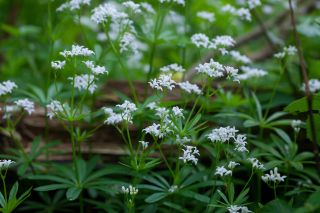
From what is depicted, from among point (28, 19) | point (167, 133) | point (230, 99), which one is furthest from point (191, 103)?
point (28, 19)

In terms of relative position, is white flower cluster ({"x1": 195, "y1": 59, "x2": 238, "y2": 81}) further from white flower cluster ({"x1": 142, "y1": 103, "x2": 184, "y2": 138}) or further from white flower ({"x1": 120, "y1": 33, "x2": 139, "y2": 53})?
white flower ({"x1": 120, "y1": 33, "x2": 139, "y2": 53})

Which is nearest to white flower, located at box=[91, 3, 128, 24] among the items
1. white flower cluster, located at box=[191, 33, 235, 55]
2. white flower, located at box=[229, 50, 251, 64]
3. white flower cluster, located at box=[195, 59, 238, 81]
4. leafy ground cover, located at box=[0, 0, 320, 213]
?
leafy ground cover, located at box=[0, 0, 320, 213]

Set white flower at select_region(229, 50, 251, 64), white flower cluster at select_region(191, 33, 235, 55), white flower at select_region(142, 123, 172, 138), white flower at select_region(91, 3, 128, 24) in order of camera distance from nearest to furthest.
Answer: white flower at select_region(142, 123, 172, 138) < white flower at select_region(91, 3, 128, 24) < white flower cluster at select_region(191, 33, 235, 55) < white flower at select_region(229, 50, 251, 64)

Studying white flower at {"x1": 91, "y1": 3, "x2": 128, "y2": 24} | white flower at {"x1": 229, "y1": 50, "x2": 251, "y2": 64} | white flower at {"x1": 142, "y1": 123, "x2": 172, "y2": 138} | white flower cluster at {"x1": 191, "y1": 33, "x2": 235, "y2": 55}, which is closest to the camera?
white flower at {"x1": 142, "y1": 123, "x2": 172, "y2": 138}

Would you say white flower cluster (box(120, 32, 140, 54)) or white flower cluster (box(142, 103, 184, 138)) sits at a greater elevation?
white flower cluster (box(120, 32, 140, 54))

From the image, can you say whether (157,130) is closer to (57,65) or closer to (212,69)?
(212,69)

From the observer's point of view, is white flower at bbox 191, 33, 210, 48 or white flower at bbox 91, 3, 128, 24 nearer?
white flower at bbox 91, 3, 128, 24

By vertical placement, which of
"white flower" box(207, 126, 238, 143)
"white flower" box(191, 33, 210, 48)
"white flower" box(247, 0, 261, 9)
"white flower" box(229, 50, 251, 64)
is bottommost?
"white flower" box(207, 126, 238, 143)

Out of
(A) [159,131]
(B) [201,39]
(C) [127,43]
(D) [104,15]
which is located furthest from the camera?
(B) [201,39]

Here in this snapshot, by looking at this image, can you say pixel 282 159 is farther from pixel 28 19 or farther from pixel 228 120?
pixel 28 19

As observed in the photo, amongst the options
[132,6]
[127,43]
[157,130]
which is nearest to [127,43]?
[127,43]

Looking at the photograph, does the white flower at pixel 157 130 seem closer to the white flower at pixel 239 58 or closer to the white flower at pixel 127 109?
the white flower at pixel 127 109

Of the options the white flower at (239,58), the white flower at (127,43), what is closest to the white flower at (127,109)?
the white flower at (127,43)
